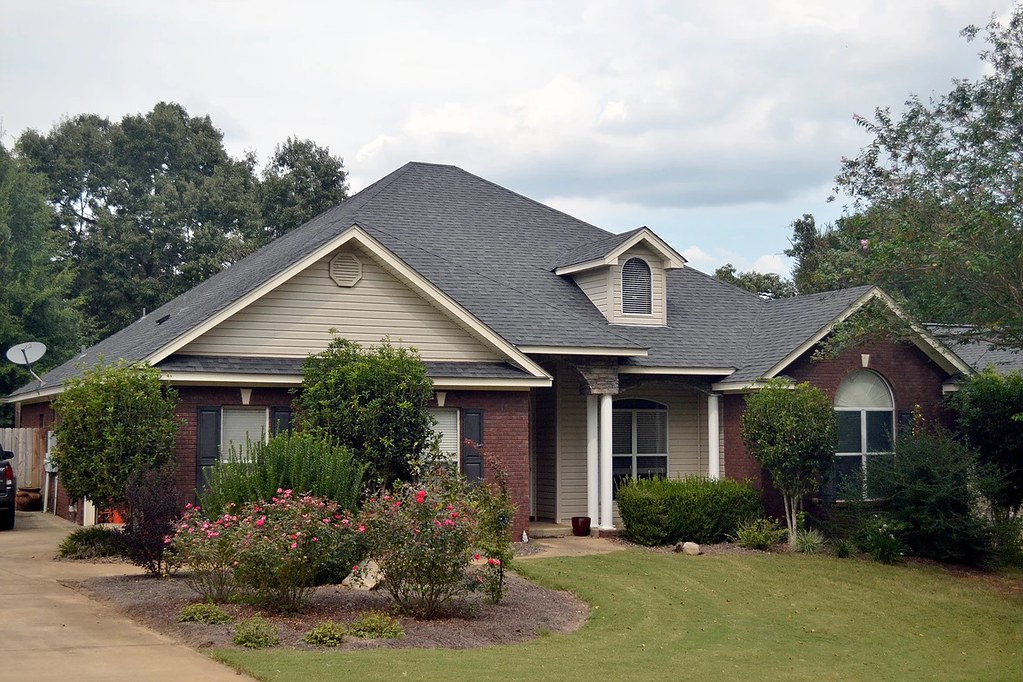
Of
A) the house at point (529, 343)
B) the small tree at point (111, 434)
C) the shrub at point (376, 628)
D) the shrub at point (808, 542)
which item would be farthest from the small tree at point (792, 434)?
the small tree at point (111, 434)

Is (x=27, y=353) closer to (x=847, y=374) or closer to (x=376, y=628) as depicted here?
(x=376, y=628)

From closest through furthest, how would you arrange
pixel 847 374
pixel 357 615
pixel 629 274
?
pixel 357 615, pixel 847 374, pixel 629 274

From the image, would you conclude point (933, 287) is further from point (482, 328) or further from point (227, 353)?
point (227, 353)

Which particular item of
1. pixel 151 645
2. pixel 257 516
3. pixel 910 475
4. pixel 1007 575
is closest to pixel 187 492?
pixel 257 516

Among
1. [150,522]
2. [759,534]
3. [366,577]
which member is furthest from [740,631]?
[150,522]

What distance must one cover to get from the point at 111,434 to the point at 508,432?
6747 mm

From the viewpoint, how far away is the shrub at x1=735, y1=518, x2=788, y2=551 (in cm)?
1964

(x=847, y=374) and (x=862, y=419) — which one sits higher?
(x=847, y=374)

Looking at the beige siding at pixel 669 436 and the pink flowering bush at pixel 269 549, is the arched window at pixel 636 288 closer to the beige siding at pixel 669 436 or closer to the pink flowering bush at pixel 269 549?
the beige siding at pixel 669 436

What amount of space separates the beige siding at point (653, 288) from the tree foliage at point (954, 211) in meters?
4.05

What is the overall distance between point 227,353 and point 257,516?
228 inches

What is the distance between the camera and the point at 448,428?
19.9 m

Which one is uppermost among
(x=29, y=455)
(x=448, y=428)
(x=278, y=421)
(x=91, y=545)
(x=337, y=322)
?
(x=337, y=322)

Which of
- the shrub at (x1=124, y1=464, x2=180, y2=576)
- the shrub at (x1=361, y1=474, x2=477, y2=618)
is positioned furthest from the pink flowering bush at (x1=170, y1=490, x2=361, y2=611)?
the shrub at (x1=124, y1=464, x2=180, y2=576)
